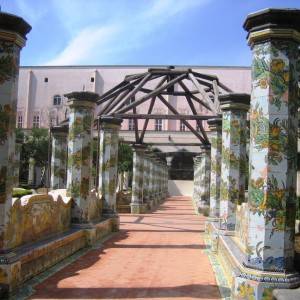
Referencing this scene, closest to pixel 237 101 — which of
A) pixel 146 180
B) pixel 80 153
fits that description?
pixel 80 153

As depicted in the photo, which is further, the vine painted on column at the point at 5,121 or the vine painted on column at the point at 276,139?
the vine painted on column at the point at 5,121

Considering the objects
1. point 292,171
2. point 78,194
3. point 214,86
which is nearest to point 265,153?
point 292,171

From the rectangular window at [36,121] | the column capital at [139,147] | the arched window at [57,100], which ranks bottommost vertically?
the column capital at [139,147]

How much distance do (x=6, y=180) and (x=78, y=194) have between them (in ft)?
16.0

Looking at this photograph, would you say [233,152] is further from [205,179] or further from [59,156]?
[205,179]

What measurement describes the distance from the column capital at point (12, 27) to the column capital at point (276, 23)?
3217mm

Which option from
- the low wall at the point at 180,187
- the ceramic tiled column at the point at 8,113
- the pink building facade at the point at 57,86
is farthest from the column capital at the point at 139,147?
the pink building facade at the point at 57,86

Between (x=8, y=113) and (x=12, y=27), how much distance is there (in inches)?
48.5

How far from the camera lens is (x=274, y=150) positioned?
6273 millimetres

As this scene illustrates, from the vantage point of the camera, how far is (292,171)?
20.9ft

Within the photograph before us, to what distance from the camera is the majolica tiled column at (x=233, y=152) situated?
1062 cm

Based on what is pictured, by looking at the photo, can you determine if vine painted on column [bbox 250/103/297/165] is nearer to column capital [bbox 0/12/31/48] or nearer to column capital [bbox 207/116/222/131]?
column capital [bbox 0/12/31/48]

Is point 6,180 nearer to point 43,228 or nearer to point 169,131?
point 43,228

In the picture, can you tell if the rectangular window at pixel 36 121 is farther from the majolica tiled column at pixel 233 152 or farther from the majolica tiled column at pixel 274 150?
the majolica tiled column at pixel 274 150
